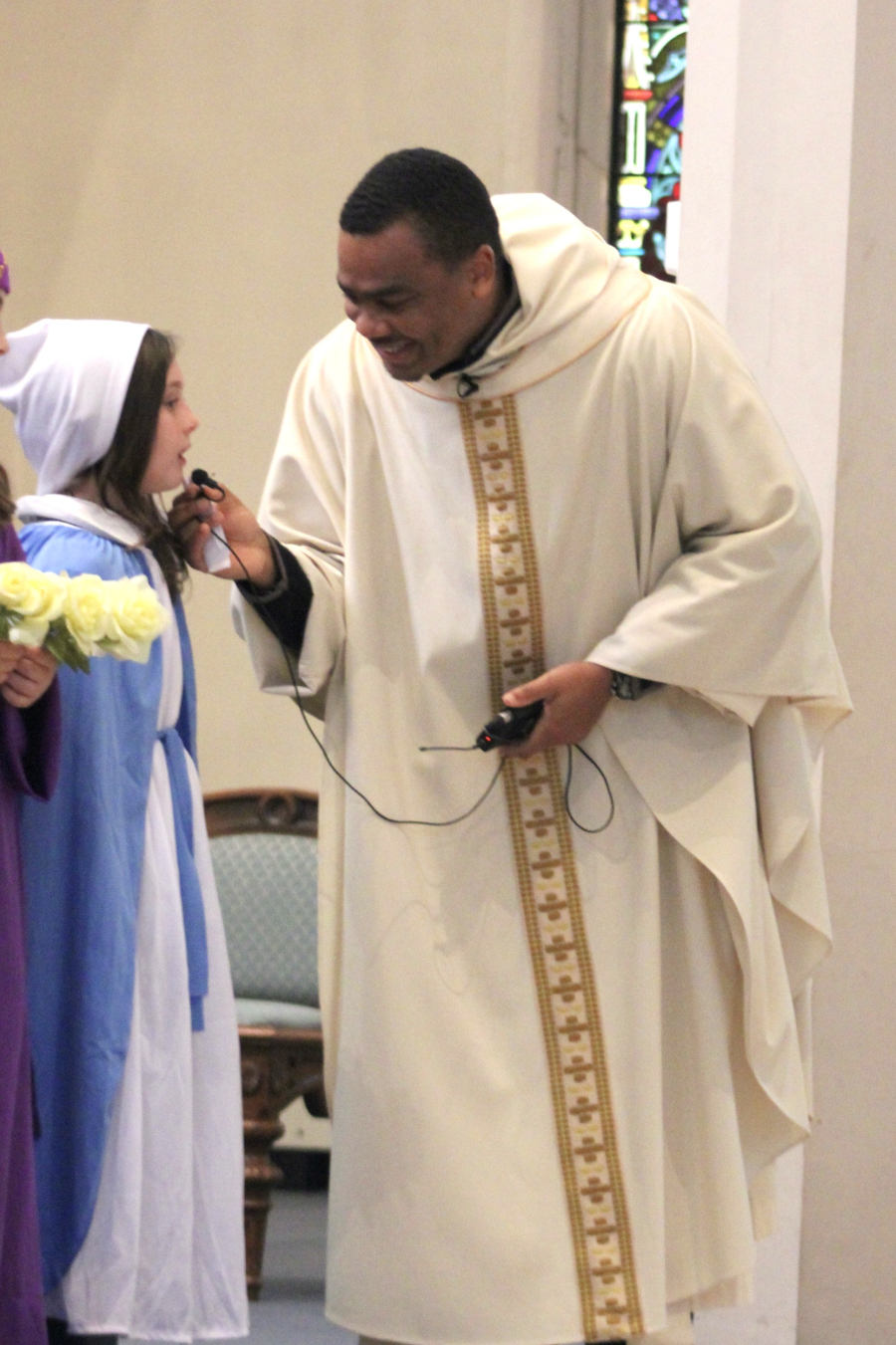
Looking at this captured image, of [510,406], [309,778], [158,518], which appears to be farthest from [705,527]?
[309,778]

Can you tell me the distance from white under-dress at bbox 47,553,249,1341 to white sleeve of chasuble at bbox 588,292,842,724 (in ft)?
2.74

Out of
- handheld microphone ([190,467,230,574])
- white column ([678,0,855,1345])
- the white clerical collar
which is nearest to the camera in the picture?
handheld microphone ([190,467,230,574])

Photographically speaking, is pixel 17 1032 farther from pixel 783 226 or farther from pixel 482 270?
pixel 783 226

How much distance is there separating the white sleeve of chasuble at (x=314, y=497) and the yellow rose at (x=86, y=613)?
0.41 metres

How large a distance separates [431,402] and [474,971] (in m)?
0.91

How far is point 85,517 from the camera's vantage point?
303cm

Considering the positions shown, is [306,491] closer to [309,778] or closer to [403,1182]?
[403,1182]

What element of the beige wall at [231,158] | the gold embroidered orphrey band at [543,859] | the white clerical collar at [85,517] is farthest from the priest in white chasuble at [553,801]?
the beige wall at [231,158]

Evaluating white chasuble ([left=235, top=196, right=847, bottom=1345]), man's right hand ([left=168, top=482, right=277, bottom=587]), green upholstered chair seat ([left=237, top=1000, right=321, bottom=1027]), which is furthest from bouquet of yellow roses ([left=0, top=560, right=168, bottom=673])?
green upholstered chair seat ([left=237, top=1000, right=321, bottom=1027])

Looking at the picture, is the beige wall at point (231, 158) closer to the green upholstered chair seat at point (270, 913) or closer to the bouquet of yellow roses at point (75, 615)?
the green upholstered chair seat at point (270, 913)

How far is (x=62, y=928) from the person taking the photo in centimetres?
293

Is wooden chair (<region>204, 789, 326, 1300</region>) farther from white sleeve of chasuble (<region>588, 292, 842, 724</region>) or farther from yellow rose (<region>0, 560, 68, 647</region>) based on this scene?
yellow rose (<region>0, 560, 68, 647</region>)

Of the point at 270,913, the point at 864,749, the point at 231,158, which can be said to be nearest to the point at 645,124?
the point at 231,158

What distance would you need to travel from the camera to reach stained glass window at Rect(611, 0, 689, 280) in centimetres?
638
